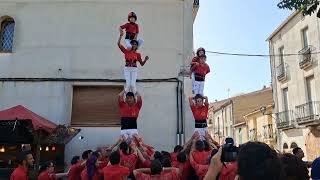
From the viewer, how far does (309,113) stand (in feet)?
75.8

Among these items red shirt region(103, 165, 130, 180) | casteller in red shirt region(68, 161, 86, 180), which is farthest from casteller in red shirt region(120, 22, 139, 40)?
A: red shirt region(103, 165, 130, 180)

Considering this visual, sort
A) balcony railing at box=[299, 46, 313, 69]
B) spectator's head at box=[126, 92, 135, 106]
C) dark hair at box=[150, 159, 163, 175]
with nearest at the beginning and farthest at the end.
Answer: dark hair at box=[150, 159, 163, 175] < spectator's head at box=[126, 92, 135, 106] < balcony railing at box=[299, 46, 313, 69]

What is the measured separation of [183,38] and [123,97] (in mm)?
5832

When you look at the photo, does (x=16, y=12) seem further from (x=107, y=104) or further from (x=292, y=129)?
(x=292, y=129)

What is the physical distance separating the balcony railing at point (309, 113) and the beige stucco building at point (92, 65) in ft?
35.4

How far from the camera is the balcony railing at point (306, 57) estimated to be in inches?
907

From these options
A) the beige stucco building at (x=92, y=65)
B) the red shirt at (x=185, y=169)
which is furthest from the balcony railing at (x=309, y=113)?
the red shirt at (x=185, y=169)

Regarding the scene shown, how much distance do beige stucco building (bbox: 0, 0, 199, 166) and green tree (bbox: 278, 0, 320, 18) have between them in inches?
273

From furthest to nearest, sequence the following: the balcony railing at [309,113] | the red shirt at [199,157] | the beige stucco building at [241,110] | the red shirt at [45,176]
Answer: the beige stucco building at [241,110] < the balcony railing at [309,113] < the red shirt at [45,176] < the red shirt at [199,157]

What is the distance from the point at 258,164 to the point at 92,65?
12.5 metres

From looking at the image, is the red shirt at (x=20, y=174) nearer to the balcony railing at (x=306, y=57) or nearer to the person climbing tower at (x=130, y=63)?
the person climbing tower at (x=130, y=63)

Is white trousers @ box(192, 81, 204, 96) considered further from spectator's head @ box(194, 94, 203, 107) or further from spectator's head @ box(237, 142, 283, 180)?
spectator's head @ box(237, 142, 283, 180)

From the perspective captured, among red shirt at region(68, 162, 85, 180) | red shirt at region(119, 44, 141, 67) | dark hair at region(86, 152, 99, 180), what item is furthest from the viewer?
red shirt at region(119, 44, 141, 67)

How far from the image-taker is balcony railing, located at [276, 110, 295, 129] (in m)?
25.3
